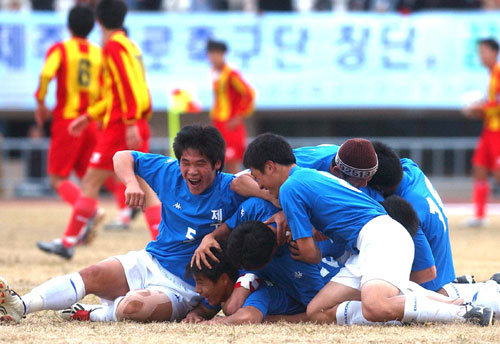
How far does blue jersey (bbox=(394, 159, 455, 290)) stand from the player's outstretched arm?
1.52 m

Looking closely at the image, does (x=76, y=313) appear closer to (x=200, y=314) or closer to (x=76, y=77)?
(x=200, y=314)

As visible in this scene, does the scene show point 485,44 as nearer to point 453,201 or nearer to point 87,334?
point 453,201

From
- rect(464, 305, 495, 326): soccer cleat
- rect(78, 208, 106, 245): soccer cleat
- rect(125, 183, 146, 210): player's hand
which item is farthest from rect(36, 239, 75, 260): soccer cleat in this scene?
rect(464, 305, 495, 326): soccer cleat

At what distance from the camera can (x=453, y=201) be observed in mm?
18000

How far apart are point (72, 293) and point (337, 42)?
13.3 meters

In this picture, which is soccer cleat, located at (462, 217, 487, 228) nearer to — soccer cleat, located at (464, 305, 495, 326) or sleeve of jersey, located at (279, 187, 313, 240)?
soccer cleat, located at (464, 305, 495, 326)

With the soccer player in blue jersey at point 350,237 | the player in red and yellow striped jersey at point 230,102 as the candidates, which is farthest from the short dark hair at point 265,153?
the player in red and yellow striped jersey at point 230,102

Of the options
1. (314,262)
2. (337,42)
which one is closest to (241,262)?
(314,262)

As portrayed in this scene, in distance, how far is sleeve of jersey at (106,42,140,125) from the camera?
7641mm

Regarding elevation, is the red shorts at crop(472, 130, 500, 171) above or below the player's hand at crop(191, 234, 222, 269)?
below

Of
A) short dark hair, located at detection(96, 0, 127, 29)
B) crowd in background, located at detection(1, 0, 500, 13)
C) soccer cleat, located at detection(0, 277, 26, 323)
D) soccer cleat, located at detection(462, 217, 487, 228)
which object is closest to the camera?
soccer cleat, located at detection(0, 277, 26, 323)

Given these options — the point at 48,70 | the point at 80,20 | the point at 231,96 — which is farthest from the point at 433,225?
the point at 231,96

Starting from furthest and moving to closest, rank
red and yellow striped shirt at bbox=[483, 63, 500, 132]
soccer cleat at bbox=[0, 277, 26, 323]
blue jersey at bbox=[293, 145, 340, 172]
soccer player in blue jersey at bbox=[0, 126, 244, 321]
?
red and yellow striped shirt at bbox=[483, 63, 500, 132]
blue jersey at bbox=[293, 145, 340, 172]
soccer player in blue jersey at bbox=[0, 126, 244, 321]
soccer cleat at bbox=[0, 277, 26, 323]

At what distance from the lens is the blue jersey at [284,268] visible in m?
4.98
